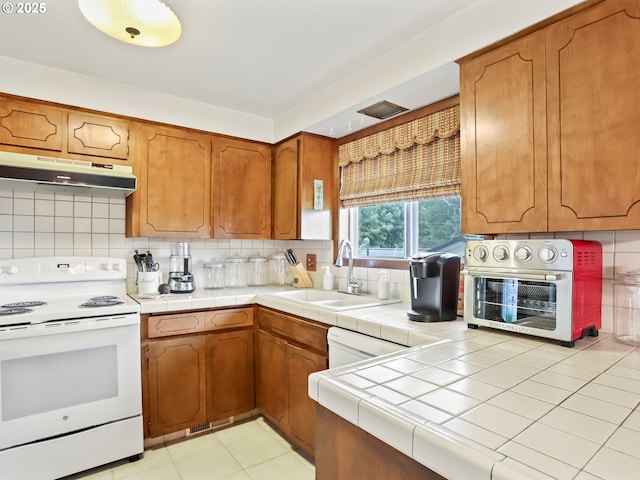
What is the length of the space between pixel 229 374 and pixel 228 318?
38 centimetres

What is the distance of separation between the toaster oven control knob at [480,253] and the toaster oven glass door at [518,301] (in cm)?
8

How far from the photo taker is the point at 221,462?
206 cm

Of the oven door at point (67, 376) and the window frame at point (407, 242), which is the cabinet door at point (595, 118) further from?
the oven door at point (67, 376)

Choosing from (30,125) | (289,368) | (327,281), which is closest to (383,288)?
(327,281)

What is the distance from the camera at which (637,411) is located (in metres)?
0.75

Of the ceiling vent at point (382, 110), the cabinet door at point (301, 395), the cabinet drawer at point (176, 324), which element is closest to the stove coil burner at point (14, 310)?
the cabinet drawer at point (176, 324)

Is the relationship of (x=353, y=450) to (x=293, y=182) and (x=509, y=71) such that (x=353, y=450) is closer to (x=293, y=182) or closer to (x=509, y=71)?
(x=509, y=71)

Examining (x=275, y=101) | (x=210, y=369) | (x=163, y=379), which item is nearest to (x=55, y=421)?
(x=163, y=379)

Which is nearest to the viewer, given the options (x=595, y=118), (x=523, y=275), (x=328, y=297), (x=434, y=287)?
(x=595, y=118)

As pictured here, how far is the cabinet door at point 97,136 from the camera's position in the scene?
222 centimetres

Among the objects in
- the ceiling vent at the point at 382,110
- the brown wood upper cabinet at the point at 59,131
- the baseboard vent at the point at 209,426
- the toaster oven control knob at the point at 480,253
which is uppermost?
the ceiling vent at the point at 382,110

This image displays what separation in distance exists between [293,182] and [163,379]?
63.4 inches

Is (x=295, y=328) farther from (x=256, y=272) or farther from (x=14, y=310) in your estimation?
(x=14, y=310)

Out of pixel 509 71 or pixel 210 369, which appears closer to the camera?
pixel 509 71
